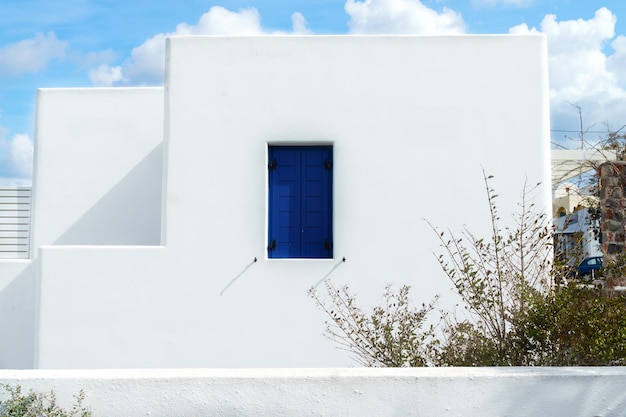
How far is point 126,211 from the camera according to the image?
40.1ft

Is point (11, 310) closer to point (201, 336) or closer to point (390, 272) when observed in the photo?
point (201, 336)

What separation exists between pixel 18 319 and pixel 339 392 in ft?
25.0

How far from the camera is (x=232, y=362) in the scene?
28.1 ft

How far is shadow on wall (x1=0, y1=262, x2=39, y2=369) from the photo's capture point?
10.7 m

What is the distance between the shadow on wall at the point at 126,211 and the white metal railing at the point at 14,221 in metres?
1.16

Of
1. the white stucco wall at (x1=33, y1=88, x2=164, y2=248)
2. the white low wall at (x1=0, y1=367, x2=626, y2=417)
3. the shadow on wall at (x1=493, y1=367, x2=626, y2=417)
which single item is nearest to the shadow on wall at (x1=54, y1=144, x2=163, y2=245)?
the white stucco wall at (x1=33, y1=88, x2=164, y2=248)

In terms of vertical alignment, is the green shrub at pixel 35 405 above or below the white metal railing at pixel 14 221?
below

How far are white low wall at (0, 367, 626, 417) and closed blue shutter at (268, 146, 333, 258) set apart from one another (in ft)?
12.4

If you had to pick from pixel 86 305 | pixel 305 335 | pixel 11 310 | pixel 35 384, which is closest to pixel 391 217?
pixel 305 335

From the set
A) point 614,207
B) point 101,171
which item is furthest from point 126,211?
point 614,207

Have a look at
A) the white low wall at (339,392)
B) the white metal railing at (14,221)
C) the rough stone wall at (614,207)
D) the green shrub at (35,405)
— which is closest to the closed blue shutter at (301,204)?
the rough stone wall at (614,207)

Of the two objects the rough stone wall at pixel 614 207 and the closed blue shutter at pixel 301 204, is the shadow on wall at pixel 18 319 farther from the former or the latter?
the rough stone wall at pixel 614 207

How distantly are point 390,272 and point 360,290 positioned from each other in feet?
1.38

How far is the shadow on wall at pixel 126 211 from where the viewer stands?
12117 mm
